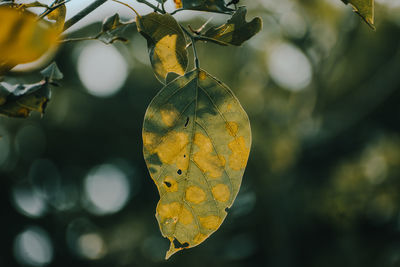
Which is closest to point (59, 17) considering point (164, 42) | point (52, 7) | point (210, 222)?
point (52, 7)

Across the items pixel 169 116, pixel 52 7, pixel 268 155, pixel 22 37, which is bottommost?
pixel 268 155

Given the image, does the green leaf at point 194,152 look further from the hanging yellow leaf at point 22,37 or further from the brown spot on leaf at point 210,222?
the hanging yellow leaf at point 22,37

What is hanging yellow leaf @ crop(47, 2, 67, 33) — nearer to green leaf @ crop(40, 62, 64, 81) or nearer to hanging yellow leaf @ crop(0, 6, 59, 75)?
green leaf @ crop(40, 62, 64, 81)

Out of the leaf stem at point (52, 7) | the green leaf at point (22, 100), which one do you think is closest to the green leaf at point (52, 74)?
the green leaf at point (22, 100)

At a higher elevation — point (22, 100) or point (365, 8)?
point (365, 8)

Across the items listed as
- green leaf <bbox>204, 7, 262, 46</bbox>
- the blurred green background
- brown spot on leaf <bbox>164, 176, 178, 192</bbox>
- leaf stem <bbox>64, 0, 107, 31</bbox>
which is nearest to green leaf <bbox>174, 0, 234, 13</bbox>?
green leaf <bbox>204, 7, 262, 46</bbox>

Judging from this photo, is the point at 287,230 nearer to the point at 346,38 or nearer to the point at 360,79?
the point at 360,79

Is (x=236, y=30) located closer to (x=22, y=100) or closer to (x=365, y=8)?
(x=365, y=8)
